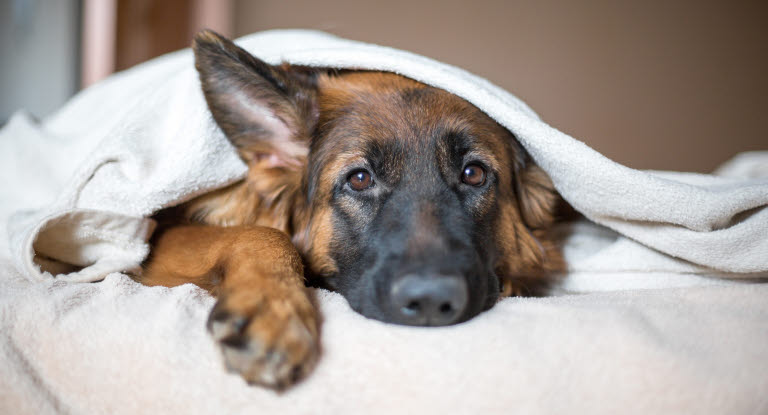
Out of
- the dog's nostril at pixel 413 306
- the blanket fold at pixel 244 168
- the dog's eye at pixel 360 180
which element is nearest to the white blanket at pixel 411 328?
the blanket fold at pixel 244 168

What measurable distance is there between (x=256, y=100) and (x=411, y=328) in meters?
1.00

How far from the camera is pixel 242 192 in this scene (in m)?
1.83

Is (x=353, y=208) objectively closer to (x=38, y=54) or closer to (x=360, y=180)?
(x=360, y=180)

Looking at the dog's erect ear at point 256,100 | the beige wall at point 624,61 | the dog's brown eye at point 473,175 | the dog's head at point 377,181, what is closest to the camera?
the dog's head at point 377,181

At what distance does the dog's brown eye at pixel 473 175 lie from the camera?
1.62 meters

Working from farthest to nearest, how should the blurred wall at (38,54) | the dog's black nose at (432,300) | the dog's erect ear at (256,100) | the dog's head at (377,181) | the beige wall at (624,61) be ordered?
the beige wall at (624,61) < the blurred wall at (38,54) < the dog's erect ear at (256,100) < the dog's head at (377,181) < the dog's black nose at (432,300)

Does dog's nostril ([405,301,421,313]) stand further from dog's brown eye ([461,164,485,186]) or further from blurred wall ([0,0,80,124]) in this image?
blurred wall ([0,0,80,124])

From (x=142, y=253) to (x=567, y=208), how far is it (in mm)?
1700

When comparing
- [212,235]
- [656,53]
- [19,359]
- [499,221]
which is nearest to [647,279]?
[499,221]

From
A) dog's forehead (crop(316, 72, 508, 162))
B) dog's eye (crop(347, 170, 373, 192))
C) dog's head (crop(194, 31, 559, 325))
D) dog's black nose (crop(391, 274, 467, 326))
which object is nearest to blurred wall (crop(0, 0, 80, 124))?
dog's head (crop(194, 31, 559, 325))

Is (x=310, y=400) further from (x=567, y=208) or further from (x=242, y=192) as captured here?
(x=567, y=208)

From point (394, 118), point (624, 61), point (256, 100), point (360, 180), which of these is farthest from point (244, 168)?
point (624, 61)

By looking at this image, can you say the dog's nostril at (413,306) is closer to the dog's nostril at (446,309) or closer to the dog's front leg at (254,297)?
the dog's nostril at (446,309)

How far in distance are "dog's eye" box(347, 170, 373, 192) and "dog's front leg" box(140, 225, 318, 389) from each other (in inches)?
12.2
